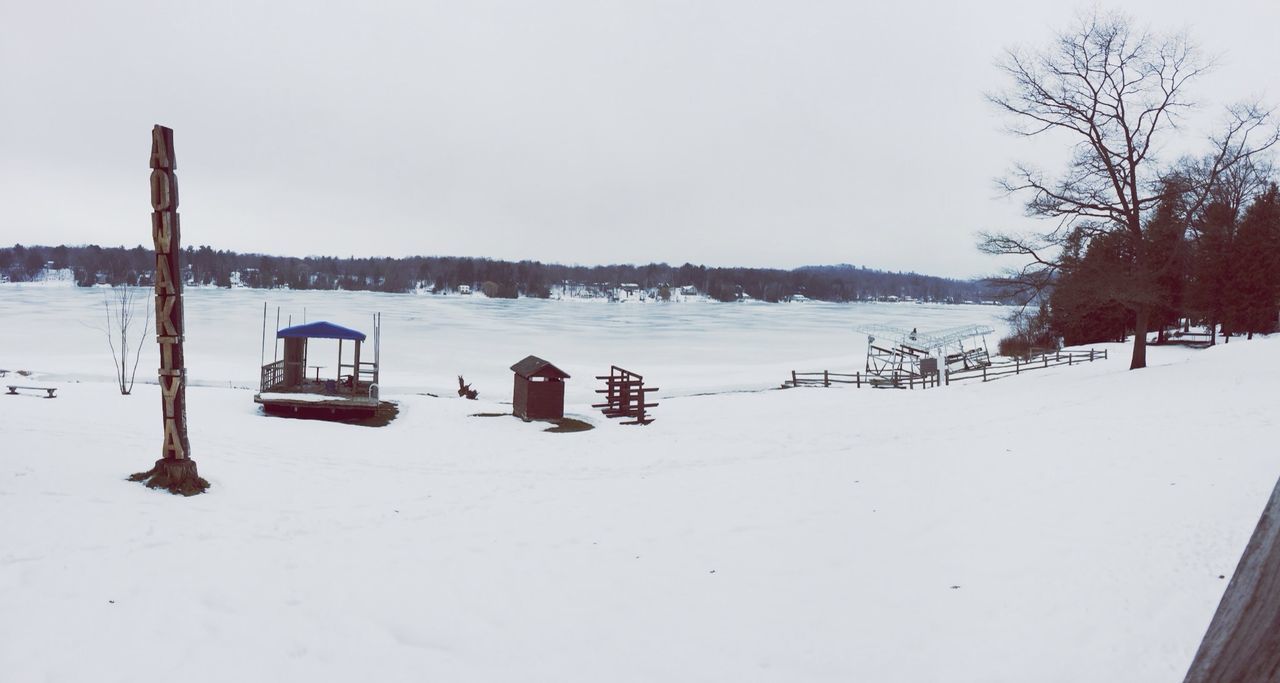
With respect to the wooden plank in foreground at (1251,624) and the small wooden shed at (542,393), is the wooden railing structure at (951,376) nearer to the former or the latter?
the small wooden shed at (542,393)

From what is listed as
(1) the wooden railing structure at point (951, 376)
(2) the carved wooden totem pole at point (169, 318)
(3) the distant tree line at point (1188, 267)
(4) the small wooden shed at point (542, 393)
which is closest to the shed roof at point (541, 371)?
(4) the small wooden shed at point (542, 393)

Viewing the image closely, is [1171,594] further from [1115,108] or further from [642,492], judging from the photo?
[1115,108]

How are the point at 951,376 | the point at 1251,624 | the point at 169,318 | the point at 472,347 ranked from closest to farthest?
the point at 1251,624 → the point at 169,318 → the point at 951,376 → the point at 472,347

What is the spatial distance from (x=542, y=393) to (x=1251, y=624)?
22.1 metres

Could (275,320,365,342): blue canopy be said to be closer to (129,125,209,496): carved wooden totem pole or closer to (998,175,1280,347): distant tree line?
(129,125,209,496): carved wooden totem pole

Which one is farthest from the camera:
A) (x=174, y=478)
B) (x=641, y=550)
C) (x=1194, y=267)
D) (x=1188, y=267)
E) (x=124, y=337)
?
(x=124, y=337)

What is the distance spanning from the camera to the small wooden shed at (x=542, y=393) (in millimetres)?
22953

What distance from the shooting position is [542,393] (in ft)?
75.6

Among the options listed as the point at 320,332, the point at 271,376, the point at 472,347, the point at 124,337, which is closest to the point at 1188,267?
the point at 320,332

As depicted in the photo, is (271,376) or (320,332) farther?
(271,376)

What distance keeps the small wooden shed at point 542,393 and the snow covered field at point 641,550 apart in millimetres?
4910

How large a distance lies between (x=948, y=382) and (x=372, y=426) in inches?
1030

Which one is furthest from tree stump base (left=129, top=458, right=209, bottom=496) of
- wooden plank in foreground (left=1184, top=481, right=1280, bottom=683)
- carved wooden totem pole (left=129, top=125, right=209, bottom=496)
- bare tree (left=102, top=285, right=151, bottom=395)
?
bare tree (left=102, top=285, right=151, bottom=395)

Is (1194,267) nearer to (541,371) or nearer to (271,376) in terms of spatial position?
(541,371)
